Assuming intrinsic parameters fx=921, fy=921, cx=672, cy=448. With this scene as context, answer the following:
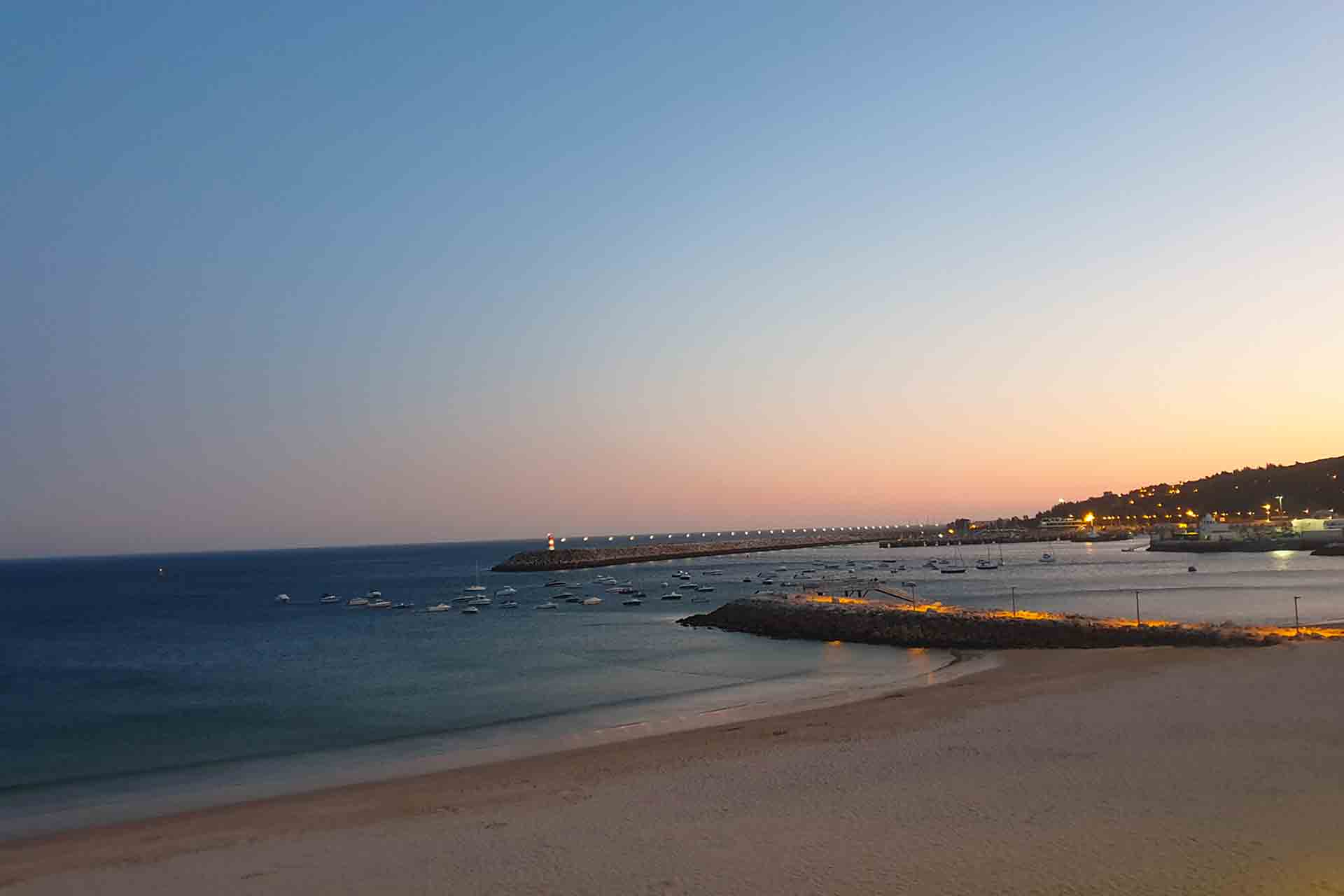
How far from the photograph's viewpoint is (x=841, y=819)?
Answer: 12.4m

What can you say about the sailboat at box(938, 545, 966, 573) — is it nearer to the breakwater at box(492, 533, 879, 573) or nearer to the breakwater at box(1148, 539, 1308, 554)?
the breakwater at box(1148, 539, 1308, 554)

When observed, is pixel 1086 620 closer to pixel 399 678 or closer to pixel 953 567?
pixel 399 678

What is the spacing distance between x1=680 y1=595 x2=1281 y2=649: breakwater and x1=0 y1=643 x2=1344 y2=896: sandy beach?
10.5m

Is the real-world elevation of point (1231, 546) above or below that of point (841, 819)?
below

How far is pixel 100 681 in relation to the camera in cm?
3875

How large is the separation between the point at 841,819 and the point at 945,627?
87.4 ft

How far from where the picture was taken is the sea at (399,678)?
21.2m

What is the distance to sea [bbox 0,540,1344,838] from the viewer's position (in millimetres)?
21234

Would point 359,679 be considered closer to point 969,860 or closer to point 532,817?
point 532,817

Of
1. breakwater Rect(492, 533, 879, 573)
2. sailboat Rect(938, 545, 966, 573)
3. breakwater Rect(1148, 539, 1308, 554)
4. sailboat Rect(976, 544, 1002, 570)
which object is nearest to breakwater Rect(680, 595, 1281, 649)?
sailboat Rect(938, 545, 966, 573)

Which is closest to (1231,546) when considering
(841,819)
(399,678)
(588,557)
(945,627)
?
(588,557)

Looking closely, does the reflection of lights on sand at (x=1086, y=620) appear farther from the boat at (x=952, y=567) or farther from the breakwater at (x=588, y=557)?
the breakwater at (x=588, y=557)

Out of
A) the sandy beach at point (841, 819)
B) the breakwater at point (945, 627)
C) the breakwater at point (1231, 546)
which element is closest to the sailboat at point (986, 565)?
the breakwater at point (1231, 546)

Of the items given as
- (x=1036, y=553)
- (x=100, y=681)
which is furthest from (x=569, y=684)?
(x=1036, y=553)
